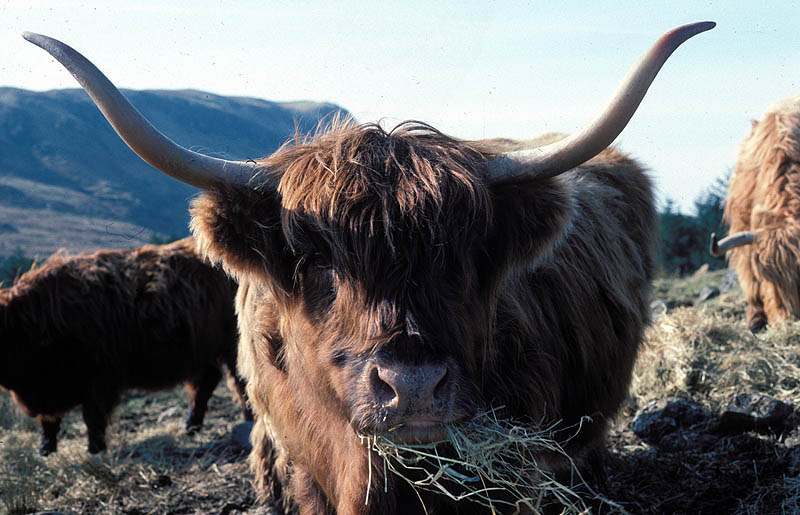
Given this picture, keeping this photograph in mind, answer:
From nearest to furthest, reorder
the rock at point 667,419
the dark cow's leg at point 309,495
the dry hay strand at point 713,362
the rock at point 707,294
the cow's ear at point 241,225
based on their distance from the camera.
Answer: the cow's ear at point 241,225, the dark cow's leg at point 309,495, the rock at point 667,419, the dry hay strand at point 713,362, the rock at point 707,294

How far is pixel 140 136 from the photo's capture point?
2154mm

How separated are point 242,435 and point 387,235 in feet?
13.3

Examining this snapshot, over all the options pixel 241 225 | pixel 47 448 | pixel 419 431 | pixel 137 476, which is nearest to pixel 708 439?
pixel 419 431

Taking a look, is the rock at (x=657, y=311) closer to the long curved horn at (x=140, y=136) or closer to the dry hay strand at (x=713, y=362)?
the dry hay strand at (x=713, y=362)

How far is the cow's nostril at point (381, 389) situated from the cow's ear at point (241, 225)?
2.13 ft

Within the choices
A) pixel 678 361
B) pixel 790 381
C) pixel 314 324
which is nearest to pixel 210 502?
pixel 314 324

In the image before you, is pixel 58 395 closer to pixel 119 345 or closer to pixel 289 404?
pixel 119 345

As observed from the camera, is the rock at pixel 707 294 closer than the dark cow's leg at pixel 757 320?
No

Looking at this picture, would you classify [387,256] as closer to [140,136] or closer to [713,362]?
[140,136]

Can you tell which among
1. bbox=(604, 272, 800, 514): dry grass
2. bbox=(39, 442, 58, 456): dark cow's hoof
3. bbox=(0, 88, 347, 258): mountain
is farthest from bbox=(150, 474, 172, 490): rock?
bbox=(0, 88, 347, 258): mountain

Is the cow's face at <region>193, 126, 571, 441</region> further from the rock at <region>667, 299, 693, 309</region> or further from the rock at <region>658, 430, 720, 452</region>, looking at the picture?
the rock at <region>667, 299, 693, 309</region>

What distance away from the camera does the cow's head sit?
197 centimetres

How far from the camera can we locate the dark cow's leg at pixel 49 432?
272 inches

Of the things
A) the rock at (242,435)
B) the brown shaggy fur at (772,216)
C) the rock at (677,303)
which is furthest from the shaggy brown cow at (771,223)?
the rock at (242,435)
